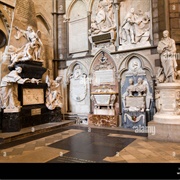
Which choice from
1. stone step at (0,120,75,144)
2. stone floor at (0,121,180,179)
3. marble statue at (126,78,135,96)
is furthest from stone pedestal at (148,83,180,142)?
stone step at (0,120,75,144)

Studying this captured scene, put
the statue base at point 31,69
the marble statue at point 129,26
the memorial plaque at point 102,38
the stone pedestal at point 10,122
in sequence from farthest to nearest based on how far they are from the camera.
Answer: the memorial plaque at point 102,38 → the marble statue at point 129,26 → the statue base at point 31,69 → the stone pedestal at point 10,122

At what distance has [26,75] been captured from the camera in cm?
624

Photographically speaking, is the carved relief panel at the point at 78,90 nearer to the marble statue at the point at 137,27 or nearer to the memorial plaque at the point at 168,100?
the marble statue at the point at 137,27

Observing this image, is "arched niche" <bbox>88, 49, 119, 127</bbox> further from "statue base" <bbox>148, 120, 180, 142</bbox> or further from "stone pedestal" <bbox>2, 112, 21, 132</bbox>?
"stone pedestal" <bbox>2, 112, 21, 132</bbox>

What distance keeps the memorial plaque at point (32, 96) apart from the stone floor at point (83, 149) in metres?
1.30

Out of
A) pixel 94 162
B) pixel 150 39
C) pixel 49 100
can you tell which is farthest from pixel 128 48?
pixel 94 162

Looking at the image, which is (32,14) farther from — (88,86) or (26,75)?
(88,86)

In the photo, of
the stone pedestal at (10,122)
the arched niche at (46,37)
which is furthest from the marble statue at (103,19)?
the stone pedestal at (10,122)

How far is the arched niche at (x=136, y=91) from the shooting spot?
625 cm

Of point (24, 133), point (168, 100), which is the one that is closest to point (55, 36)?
point (24, 133)

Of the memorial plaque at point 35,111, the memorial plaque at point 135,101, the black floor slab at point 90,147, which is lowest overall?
the black floor slab at point 90,147

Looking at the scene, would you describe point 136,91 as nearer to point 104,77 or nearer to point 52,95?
point 104,77

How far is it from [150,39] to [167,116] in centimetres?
332

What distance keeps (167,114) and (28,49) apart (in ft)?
17.4
